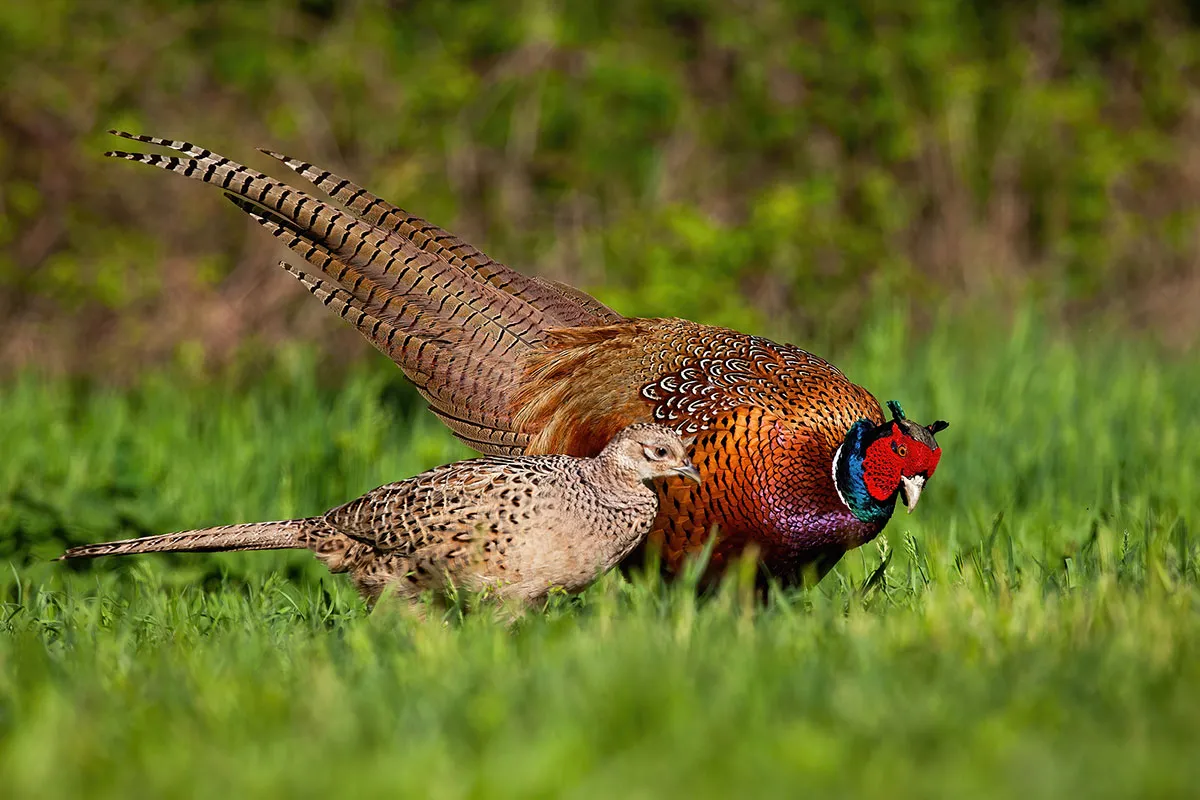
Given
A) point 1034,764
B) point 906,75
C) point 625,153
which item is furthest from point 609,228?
point 1034,764

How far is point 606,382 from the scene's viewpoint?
16.4 feet

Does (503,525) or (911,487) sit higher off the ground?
(911,487)

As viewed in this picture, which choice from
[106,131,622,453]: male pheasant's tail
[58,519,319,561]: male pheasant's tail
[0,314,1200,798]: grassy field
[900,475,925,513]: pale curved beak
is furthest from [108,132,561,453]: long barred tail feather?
[900,475,925,513]: pale curved beak

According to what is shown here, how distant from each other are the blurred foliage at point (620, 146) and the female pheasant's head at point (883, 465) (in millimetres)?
5135

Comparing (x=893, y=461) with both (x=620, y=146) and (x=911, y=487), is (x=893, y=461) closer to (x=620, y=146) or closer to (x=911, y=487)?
(x=911, y=487)

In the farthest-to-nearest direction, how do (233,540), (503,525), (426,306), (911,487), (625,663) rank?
1. (426,306)
2. (233,540)
3. (911,487)
4. (503,525)
5. (625,663)

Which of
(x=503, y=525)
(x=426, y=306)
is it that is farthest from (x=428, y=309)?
(x=503, y=525)

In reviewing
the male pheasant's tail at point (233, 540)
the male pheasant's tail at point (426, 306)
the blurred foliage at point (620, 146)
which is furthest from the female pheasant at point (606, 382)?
the blurred foliage at point (620, 146)

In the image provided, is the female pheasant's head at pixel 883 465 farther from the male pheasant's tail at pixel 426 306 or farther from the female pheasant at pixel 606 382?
the male pheasant's tail at pixel 426 306

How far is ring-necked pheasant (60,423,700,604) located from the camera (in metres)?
4.08

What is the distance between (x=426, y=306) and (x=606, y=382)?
2.68 ft

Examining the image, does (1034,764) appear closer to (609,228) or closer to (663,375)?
(663,375)

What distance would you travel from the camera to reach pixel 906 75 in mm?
11180

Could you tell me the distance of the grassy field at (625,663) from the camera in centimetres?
259
